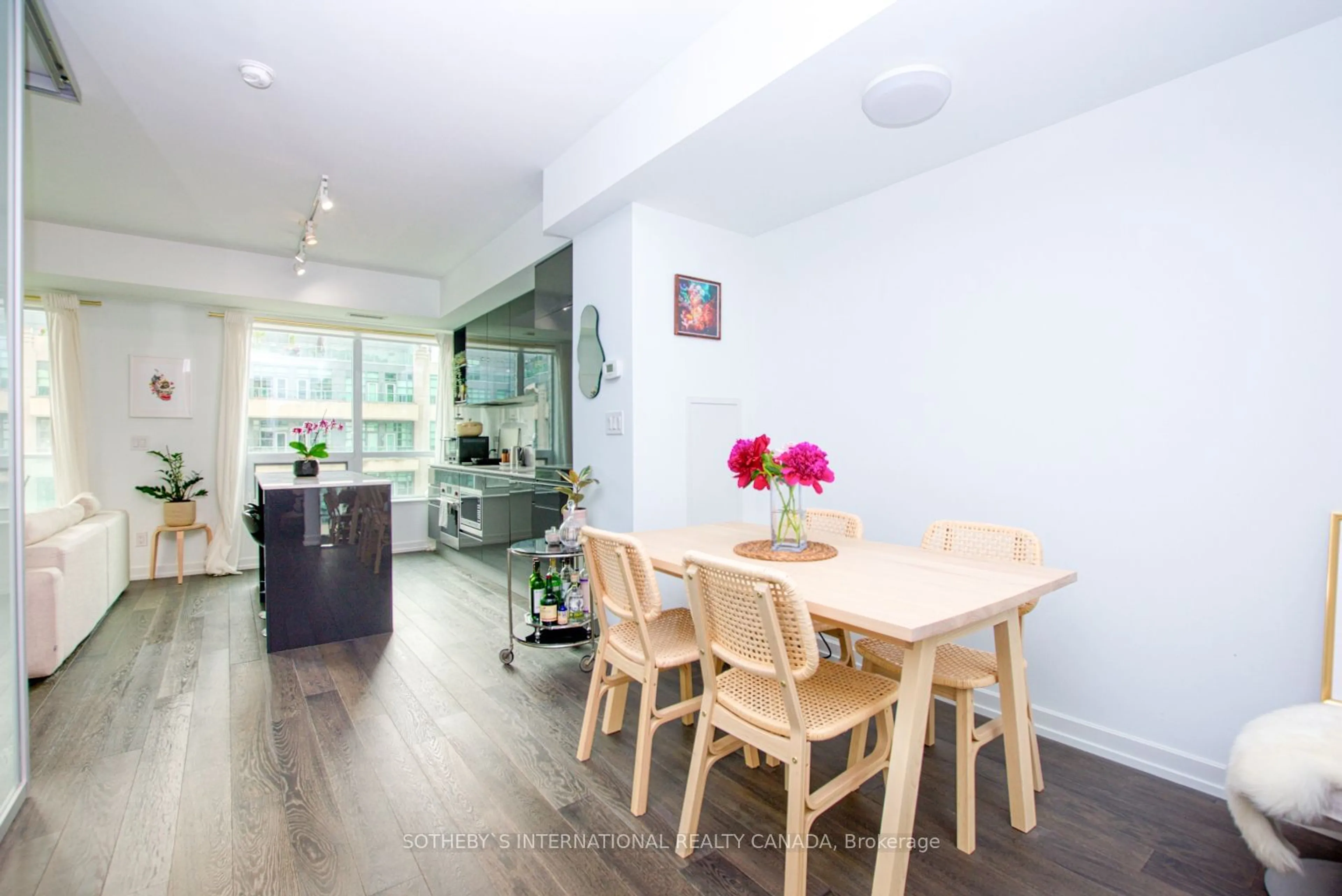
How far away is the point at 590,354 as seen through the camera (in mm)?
3365

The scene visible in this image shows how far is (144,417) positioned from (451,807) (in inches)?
194

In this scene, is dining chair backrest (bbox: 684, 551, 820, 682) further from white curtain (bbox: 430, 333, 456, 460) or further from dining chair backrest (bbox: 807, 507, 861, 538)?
white curtain (bbox: 430, 333, 456, 460)

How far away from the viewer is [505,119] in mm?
2791

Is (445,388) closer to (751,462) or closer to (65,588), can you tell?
(65,588)

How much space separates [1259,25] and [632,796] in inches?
116

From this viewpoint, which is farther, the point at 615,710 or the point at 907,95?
the point at 615,710

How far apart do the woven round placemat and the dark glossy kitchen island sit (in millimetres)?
2249

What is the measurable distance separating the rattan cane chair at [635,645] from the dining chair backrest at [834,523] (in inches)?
27.3

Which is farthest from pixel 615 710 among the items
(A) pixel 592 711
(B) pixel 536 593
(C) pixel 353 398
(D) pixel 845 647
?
(C) pixel 353 398


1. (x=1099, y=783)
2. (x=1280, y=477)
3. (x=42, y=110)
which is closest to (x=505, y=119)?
(x=42, y=110)

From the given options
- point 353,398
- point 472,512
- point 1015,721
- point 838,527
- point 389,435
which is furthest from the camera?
point 389,435

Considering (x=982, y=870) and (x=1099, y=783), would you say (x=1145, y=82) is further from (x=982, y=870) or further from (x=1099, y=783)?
(x=982, y=870)

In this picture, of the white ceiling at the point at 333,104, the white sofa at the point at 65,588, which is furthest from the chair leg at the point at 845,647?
the white sofa at the point at 65,588

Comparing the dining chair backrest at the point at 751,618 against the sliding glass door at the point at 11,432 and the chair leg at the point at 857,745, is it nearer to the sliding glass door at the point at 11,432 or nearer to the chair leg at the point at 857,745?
the chair leg at the point at 857,745
